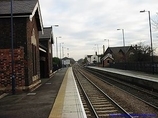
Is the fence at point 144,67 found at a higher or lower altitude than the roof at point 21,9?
lower

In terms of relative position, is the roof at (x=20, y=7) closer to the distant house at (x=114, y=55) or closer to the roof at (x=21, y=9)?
the roof at (x=21, y=9)

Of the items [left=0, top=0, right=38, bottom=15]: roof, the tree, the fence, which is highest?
[left=0, top=0, right=38, bottom=15]: roof

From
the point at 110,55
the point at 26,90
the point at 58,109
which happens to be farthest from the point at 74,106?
the point at 110,55

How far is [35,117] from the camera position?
9828 mm

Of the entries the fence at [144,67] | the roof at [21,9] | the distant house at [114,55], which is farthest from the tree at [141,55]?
the distant house at [114,55]

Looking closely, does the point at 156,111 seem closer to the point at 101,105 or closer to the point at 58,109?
the point at 101,105

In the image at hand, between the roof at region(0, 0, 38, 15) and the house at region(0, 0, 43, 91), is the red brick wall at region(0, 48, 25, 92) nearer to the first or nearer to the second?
the house at region(0, 0, 43, 91)

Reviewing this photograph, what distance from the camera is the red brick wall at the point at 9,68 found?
62.3 ft

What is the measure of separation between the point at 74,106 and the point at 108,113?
1.46 m

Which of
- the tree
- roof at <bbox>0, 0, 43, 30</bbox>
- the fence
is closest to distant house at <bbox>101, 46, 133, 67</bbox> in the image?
the tree

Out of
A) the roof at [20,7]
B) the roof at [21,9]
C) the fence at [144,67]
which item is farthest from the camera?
the fence at [144,67]

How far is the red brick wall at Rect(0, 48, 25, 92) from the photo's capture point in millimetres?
18984

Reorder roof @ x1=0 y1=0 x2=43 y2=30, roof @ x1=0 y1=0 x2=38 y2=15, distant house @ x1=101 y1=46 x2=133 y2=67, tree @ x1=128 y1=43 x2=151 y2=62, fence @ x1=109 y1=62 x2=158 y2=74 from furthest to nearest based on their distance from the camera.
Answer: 1. distant house @ x1=101 y1=46 x2=133 y2=67
2. tree @ x1=128 y1=43 x2=151 y2=62
3. fence @ x1=109 y1=62 x2=158 y2=74
4. roof @ x1=0 y1=0 x2=38 y2=15
5. roof @ x1=0 y1=0 x2=43 y2=30

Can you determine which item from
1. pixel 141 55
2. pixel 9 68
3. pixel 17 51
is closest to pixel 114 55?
pixel 141 55
